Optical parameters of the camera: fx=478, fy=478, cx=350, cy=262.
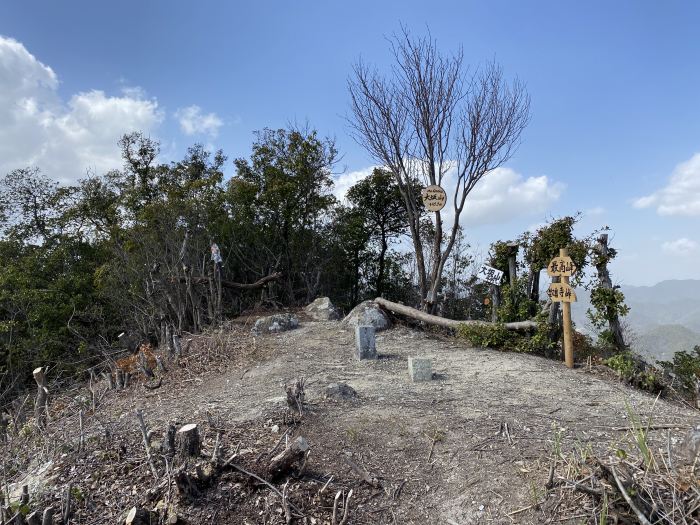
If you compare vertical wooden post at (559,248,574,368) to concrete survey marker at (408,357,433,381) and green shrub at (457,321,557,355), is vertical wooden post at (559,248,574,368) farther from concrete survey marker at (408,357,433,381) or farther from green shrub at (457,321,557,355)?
concrete survey marker at (408,357,433,381)

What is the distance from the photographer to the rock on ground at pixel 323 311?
9512 millimetres

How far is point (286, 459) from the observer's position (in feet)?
10.4

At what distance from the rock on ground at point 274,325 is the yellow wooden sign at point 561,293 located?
438cm

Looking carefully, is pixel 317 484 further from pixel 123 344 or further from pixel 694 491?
pixel 123 344

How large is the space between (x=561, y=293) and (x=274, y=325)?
469 centimetres

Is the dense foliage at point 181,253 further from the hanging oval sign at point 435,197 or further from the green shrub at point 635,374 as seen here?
the green shrub at point 635,374

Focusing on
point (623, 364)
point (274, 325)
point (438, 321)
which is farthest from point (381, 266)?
point (623, 364)

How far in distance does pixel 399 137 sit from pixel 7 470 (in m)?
7.55

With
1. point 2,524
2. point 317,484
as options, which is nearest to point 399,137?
point 317,484

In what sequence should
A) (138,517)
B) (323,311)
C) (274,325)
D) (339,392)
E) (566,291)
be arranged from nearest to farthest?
(138,517), (339,392), (566,291), (274,325), (323,311)

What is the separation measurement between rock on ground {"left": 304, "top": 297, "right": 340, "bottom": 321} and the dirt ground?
2.59 metres

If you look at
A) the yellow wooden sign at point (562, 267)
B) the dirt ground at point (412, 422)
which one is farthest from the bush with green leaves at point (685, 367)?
the yellow wooden sign at point (562, 267)

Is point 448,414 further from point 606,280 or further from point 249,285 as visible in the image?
point 249,285

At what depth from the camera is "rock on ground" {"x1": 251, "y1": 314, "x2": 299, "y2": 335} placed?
328 inches
